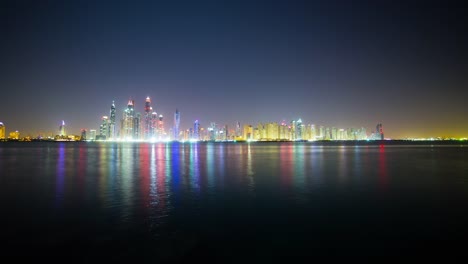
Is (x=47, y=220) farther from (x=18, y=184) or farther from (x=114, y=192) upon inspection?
(x=18, y=184)

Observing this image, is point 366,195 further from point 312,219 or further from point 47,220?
point 47,220

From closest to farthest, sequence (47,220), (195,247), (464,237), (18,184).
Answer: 1. (195,247)
2. (464,237)
3. (47,220)
4. (18,184)

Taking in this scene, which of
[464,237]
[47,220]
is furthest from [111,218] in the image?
[464,237]

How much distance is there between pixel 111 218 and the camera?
13.7 metres

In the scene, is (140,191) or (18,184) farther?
(18,184)

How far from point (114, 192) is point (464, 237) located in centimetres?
1794

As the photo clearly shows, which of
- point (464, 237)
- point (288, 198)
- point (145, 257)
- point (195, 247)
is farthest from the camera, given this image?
point (288, 198)

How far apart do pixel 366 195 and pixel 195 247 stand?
42.9 ft

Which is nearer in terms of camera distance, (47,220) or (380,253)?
(380,253)

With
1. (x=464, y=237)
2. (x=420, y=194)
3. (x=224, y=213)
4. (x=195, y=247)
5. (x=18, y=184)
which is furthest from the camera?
(x=18, y=184)

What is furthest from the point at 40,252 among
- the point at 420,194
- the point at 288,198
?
the point at 420,194

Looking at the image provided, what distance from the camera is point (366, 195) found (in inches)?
760

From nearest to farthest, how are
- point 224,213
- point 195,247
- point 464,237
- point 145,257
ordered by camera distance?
point 145,257
point 195,247
point 464,237
point 224,213

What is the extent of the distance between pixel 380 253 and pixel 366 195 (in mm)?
10375
